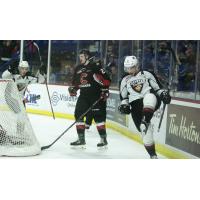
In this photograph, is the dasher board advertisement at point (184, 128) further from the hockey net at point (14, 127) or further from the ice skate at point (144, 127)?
the hockey net at point (14, 127)

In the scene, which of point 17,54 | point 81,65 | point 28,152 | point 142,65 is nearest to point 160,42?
point 142,65

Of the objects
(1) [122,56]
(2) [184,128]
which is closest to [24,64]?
(1) [122,56]

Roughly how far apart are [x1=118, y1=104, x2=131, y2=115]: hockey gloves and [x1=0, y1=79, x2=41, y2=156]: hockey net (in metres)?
0.71

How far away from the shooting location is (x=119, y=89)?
10.5 ft

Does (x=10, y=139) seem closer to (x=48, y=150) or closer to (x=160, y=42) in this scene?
(x=48, y=150)

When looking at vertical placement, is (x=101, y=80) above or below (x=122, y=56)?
below

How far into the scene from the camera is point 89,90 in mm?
3207

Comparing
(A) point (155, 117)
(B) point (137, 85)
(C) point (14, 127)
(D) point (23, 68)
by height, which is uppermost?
(D) point (23, 68)

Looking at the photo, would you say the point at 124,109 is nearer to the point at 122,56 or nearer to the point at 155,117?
the point at 155,117

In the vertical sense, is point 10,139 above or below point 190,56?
below

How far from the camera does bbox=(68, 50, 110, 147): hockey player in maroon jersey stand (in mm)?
3174

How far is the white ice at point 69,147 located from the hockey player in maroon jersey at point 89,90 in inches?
1.8

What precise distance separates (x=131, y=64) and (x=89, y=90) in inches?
15.3

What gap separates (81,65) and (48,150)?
28.2 inches
